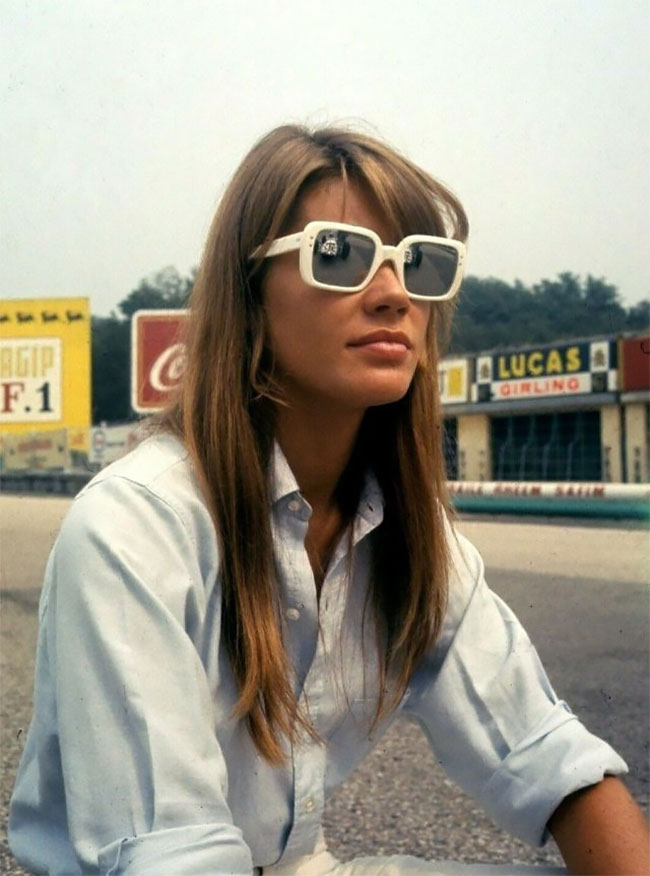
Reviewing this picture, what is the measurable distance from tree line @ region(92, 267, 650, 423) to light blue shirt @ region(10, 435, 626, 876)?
552 mm

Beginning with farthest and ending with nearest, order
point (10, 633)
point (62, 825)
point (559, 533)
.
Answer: point (559, 533) < point (10, 633) < point (62, 825)

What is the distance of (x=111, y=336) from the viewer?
3.49 meters

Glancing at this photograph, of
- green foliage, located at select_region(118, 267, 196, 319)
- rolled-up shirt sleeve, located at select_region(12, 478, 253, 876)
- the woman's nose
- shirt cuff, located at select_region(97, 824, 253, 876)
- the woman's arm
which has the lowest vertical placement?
the woman's arm

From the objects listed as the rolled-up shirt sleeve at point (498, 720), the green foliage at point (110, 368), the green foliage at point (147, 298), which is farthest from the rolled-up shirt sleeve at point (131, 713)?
the green foliage at point (110, 368)

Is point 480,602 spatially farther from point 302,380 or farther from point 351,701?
point 302,380

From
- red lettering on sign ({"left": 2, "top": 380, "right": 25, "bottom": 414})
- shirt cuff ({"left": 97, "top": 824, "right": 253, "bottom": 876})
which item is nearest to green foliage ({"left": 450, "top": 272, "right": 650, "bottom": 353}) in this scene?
shirt cuff ({"left": 97, "top": 824, "right": 253, "bottom": 876})

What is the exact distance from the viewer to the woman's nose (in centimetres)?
121

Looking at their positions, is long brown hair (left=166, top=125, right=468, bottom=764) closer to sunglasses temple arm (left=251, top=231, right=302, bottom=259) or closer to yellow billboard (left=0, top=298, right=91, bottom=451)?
sunglasses temple arm (left=251, top=231, right=302, bottom=259)

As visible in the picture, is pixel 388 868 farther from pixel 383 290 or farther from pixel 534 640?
pixel 534 640

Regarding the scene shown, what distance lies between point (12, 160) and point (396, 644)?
1179 millimetres

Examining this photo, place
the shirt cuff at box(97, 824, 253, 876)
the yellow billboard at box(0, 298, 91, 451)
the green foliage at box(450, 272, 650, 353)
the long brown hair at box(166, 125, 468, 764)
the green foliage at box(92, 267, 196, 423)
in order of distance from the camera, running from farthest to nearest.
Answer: the green foliage at box(92, 267, 196, 423)
the yellow billboard at box(0, 298, 91, 451)
the green foliage at box(450, 272, 650, 353)
the long brown hair at box(166, 125, 468, 764)
the shirt cuff at box(97, 824, 253, 876)

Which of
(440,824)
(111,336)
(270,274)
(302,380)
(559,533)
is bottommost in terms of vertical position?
(440,824)

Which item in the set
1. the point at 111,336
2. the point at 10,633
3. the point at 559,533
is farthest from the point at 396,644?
the point at 559,533

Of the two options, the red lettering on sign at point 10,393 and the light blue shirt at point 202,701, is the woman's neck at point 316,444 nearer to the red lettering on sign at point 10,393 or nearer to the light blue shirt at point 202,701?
the light blue shirt at point 202,701
